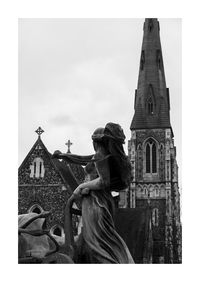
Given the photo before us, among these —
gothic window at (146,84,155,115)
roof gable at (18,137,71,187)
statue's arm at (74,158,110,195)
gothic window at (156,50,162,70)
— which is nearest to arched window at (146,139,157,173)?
gothic window at (146,84,155,115)

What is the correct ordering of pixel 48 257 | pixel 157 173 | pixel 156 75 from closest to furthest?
pixel 48 257 → pixel 157 173 → pixel 156 75

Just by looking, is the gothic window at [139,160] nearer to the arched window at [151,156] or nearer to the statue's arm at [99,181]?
the arched window at [151,156]

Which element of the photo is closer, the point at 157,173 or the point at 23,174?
the point at 23,174

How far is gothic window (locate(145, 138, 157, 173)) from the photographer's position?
48.4 metres

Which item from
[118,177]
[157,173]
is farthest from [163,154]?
[118,177]

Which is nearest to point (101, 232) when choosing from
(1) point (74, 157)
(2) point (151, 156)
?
(1) point (74, 157)

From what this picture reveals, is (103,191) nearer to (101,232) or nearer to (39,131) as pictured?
(101,232)

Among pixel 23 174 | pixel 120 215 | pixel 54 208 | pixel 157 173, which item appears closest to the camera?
pixel 120 215

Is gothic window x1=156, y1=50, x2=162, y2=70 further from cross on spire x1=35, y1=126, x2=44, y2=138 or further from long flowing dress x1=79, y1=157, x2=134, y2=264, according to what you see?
long flowing dress x1=79, y1=157, x2=134, y2=264

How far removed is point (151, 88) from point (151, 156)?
6.98 meters

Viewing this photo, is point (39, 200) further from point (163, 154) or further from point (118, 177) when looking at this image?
point (118, 177)

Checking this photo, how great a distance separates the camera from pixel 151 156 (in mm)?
48750

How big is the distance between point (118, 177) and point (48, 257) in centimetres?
93

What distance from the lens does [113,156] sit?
483 cm
